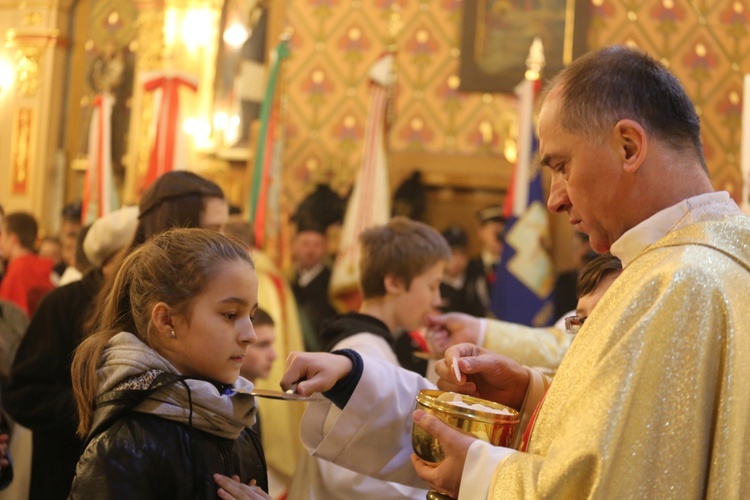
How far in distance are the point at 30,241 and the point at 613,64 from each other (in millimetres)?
4886

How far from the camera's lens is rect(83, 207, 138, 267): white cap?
126 inches

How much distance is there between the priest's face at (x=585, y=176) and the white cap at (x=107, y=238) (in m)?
1.73

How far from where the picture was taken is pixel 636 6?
9.40 m

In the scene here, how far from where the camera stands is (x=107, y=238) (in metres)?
3.23

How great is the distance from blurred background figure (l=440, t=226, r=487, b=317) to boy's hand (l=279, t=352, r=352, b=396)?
4.83 metres

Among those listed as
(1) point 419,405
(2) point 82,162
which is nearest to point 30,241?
(1) point 419,405

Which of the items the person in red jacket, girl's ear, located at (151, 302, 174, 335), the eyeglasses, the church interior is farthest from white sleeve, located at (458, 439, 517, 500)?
the church interior

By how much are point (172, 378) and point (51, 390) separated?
1069mm

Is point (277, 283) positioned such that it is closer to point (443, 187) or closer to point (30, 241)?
point (30, 241)

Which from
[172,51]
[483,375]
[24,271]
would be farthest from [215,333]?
[172,51]

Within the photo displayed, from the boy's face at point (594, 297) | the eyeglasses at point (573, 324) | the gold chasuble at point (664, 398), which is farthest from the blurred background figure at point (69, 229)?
the gold chasuble at point (664, 398)

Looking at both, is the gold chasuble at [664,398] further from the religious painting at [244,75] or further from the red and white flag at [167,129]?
the religious painting at [244,75]

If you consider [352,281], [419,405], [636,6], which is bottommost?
[352,281]

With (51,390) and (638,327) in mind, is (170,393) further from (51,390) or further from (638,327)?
(51,390)
